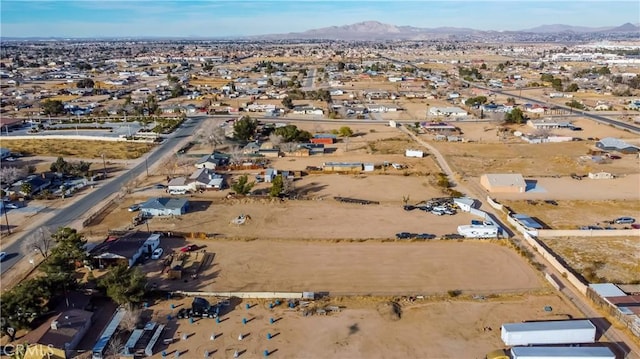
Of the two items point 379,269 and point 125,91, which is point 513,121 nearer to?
point 379,269

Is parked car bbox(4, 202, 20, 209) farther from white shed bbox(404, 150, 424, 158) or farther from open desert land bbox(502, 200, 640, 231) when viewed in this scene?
open desert land bbox(502, 200, 640, 231)

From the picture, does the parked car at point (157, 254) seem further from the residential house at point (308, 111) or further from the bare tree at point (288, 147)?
the residential house at point (308, 111)

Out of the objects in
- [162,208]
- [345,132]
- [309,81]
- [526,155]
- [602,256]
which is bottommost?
[602,256]

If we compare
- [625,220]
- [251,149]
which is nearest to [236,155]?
[251,149]

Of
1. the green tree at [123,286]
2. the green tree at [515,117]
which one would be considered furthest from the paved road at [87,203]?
the green tree at [515,117]

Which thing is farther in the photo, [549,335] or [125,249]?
[125,249]

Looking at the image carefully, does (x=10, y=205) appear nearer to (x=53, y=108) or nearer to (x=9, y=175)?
(x=9, y=175)

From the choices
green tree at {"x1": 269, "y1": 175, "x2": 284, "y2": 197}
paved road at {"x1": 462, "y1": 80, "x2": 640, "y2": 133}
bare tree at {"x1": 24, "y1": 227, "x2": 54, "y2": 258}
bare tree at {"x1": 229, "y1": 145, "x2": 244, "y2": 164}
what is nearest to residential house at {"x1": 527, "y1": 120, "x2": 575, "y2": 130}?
paved road at {"x1": 462, "y1": 80, "x2": 640, "y2": 133}

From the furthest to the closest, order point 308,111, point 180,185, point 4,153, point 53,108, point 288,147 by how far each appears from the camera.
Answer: point 308,111, point 53,108, point 288,147, point 4,153, point 180,185
